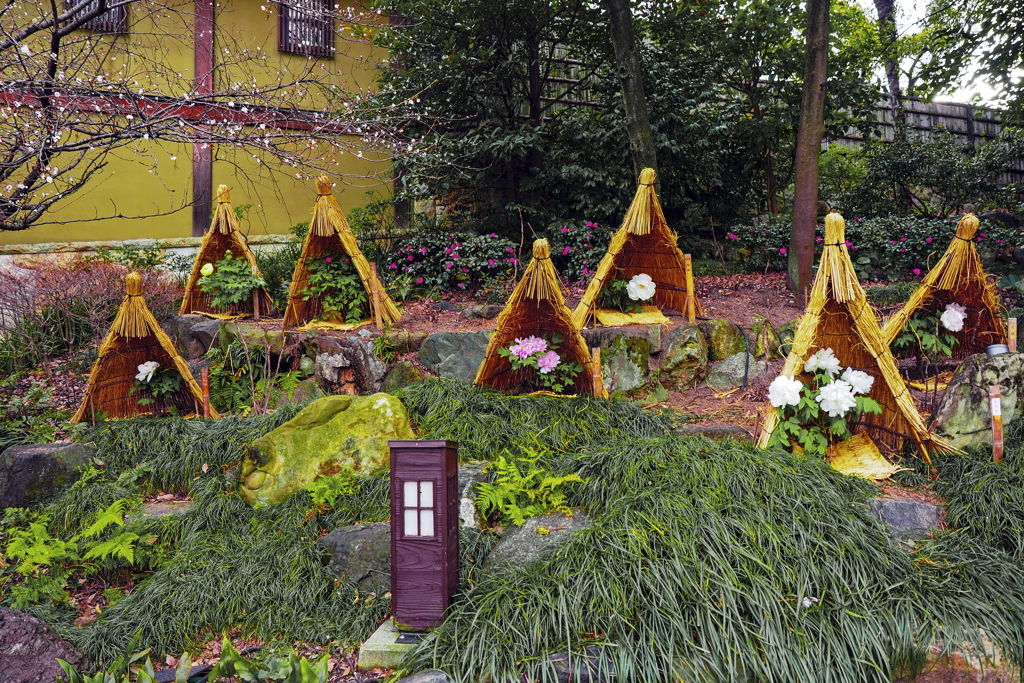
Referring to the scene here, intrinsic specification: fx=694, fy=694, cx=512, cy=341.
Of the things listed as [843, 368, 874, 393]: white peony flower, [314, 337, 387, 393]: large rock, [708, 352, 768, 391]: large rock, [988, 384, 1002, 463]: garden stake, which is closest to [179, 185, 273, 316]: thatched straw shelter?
[314, 337, 387, 393]: large rock

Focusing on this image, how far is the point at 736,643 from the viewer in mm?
2797

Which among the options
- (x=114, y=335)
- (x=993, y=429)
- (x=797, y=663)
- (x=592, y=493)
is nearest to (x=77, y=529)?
(x=114, y=335)

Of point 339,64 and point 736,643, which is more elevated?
point 339,64

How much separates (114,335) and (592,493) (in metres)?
3.93

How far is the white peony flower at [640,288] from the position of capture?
19.8 feet

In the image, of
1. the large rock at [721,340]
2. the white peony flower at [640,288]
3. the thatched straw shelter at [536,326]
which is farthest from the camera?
the white peony flower at [640,288]

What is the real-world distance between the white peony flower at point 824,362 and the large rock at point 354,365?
10.8 feet

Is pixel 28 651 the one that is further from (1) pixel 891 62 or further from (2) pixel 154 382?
(1) pixel 891 62

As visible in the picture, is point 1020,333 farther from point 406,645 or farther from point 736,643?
point 406,645

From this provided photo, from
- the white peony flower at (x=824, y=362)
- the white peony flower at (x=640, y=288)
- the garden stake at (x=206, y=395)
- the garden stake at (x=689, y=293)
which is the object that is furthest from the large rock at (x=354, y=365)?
the white peony flower at (x=824, y=362)

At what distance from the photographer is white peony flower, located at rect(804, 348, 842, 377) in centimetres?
408

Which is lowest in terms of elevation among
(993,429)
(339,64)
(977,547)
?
(977,547)

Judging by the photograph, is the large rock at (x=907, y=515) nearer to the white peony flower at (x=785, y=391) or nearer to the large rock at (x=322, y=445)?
the white peony flower at (x=785, y=391)

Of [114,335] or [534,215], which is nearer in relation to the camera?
[114,335]
